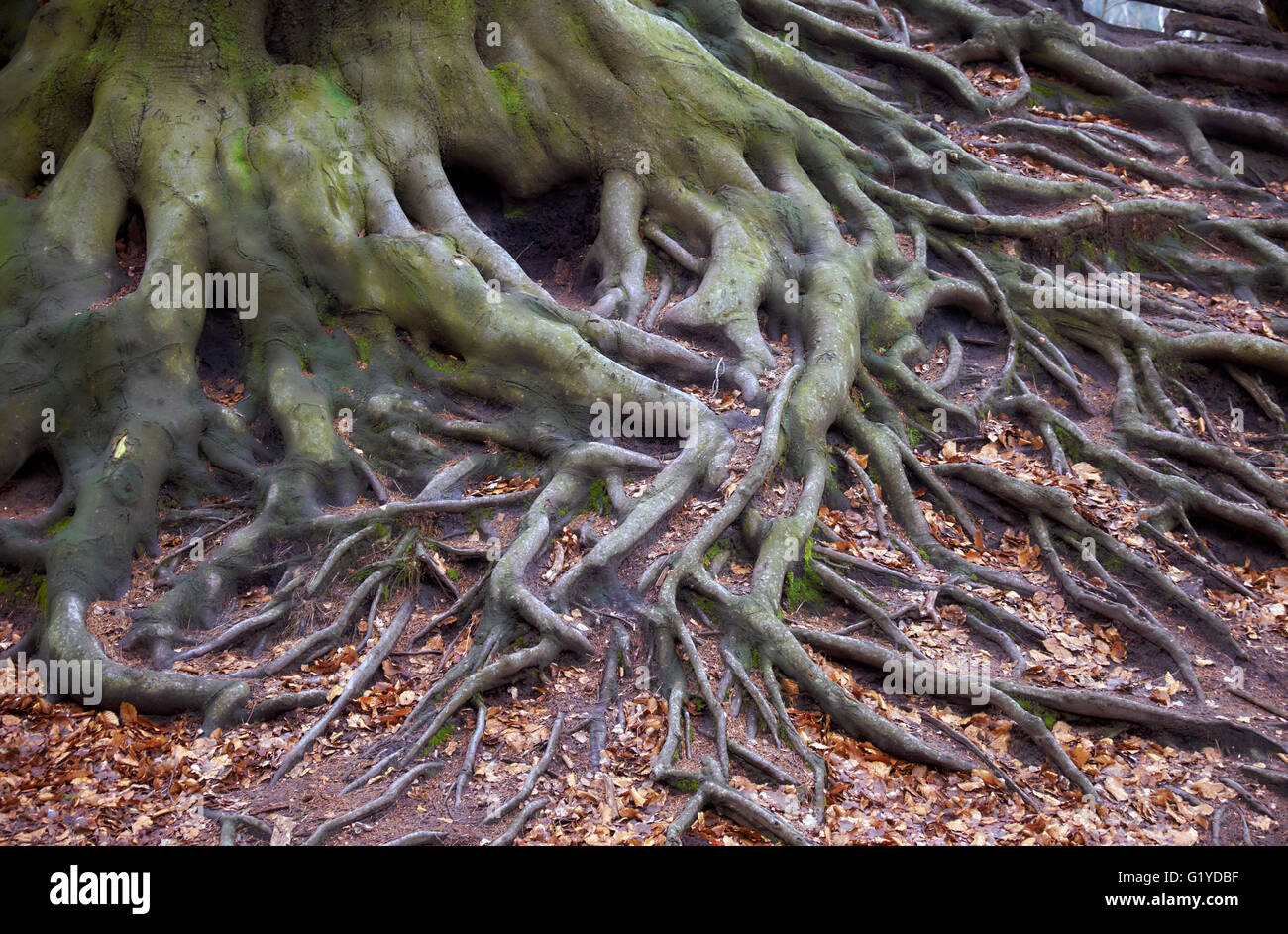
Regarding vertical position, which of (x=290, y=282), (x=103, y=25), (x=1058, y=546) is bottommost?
(x=1058, y=546)

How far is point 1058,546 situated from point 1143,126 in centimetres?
790

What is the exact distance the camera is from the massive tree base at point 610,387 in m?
5.91

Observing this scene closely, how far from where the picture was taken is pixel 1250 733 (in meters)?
5.60

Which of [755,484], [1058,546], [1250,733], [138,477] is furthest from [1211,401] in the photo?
[138,477]

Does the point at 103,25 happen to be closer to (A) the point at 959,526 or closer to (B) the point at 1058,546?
(A) the point at 959,526

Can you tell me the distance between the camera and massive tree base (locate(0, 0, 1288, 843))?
19.4ft

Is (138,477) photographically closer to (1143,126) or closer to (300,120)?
(300,120)

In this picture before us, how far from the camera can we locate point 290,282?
775 cm

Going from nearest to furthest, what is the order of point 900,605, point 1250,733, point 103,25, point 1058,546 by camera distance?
point 1250,733 < point 900,605 < point 1058,546 < point 103,25

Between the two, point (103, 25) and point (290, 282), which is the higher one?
point (103, 25)

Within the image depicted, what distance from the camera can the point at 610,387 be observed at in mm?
7262
